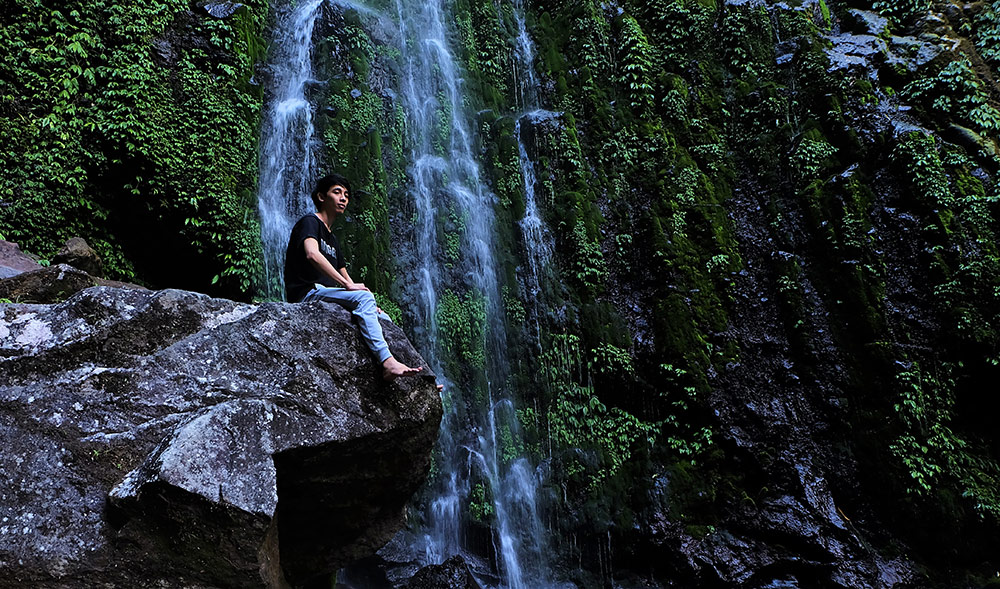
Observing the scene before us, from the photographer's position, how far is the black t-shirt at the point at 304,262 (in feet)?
14.1

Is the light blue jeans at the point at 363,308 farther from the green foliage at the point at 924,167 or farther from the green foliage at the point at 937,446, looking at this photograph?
the green foliage at the point at 924,167

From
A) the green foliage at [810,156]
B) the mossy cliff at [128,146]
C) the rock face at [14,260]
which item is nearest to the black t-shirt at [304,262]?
the rock face at [14,260]

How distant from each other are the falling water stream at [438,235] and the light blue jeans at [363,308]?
474 cm

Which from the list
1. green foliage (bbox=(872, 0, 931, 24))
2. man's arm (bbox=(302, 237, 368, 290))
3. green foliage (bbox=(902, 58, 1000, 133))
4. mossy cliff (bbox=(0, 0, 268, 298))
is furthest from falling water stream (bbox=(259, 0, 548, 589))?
green foliage (bbox=(872, 0, 931, 24))

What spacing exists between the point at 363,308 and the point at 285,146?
6619 millimetres

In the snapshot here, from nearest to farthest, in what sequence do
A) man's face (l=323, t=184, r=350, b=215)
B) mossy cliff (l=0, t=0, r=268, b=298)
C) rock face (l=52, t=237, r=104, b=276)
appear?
man's face (l=323, t=184, r=350, b=215) < rock face (l=52, t=237, r=104, b=276) < mossy cliff (l=0, t=0, r=268, b=298)

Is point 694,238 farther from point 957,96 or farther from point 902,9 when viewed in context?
point 902,9

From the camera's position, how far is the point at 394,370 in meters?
3.97

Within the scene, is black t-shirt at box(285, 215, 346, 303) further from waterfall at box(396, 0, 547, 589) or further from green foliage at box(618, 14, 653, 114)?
green foliage at box(618, 14, 653, 114)

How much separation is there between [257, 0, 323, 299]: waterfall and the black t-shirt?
4492 mm

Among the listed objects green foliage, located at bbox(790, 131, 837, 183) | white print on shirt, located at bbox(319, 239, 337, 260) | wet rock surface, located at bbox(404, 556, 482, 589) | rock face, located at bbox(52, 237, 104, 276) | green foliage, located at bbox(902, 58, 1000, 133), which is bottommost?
wet rock surface, located at bbox(404, 556, 482, 589)

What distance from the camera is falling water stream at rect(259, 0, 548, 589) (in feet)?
28.5

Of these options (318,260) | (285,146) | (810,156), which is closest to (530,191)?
(285,146)

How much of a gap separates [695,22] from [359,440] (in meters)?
12.3
